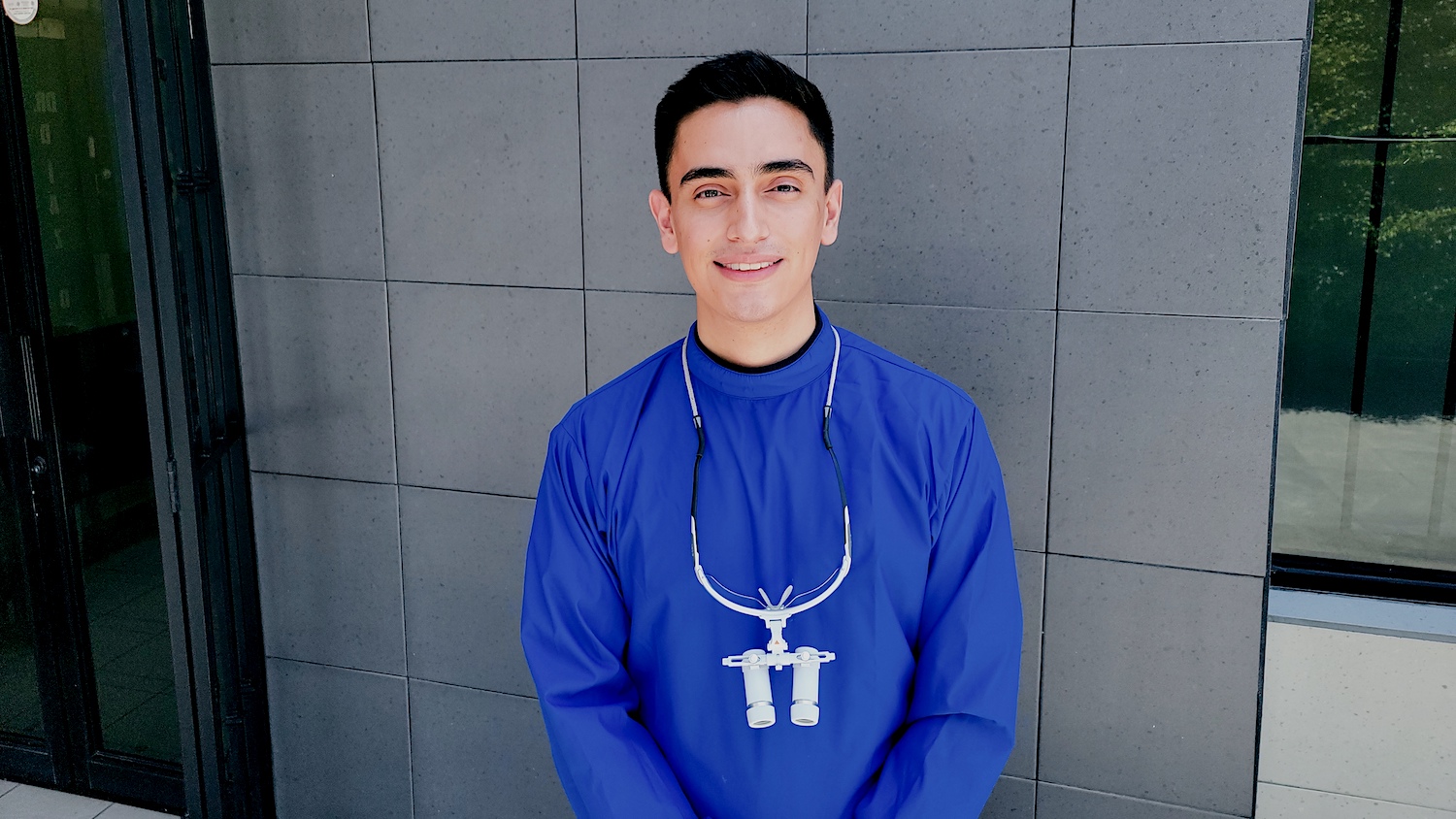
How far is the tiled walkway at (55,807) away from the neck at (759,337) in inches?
102

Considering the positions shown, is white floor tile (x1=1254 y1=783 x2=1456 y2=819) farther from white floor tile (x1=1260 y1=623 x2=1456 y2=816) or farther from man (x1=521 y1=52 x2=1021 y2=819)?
man (x1=521 y1=52 x2=1021 y2=819)

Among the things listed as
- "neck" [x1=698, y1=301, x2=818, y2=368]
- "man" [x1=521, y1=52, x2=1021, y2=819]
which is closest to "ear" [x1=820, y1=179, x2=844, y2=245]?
"man" [x1=521, y1=52, x2=1021, y2=819]

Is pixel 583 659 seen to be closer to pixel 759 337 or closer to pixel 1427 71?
pixel 759 337

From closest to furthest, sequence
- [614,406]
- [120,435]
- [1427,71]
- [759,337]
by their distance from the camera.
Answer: [759,337], [614,406], [1427,71], [120,435]

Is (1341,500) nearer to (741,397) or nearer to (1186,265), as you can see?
(1186,265)

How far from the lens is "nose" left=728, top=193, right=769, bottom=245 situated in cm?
150

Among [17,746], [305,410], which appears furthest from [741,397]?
[17,746]

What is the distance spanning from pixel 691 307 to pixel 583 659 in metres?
0.98

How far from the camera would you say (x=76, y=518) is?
312 centimetres

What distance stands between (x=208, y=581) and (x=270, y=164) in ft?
3.51

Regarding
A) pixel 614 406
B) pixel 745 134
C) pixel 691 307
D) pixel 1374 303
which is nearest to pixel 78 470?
pixel 691 307

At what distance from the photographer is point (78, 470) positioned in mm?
3111

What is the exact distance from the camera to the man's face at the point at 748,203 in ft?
4.96

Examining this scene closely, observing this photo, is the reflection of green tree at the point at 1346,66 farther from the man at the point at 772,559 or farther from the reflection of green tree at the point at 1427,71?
the man at the point at 772,559
